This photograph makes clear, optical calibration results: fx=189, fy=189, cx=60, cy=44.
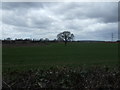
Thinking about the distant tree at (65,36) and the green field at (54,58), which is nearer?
the green field at (54,58)

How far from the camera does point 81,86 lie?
23.5ft

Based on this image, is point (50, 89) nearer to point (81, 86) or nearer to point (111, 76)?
point (81, 86)

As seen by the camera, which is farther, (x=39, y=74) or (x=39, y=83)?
(x=39, y=74)

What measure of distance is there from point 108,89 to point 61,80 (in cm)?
184

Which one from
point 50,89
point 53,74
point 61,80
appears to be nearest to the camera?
point 50,89

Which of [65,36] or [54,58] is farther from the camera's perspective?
[65,36]

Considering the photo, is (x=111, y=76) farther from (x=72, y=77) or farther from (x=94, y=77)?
(x=72, y=77)

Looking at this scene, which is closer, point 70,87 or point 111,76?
point 70,87

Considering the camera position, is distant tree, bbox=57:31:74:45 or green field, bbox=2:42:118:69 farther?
distant tree, bbox=57:31:74:45

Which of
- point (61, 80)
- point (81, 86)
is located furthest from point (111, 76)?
point (61, 80)

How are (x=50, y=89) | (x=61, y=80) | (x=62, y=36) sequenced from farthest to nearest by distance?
(x=62, y=36) → (x=61, y=80) → (x=50, y=89)

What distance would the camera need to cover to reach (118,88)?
7137 millimetres

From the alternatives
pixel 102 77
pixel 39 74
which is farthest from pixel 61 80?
pixel 102 77

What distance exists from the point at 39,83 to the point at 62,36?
89344mm
